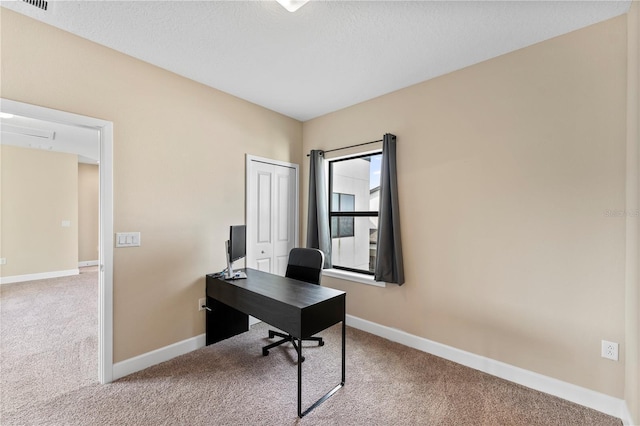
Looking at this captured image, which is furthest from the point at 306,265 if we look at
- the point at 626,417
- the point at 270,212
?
the point at 626,417

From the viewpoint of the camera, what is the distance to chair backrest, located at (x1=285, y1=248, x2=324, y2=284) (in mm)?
2719

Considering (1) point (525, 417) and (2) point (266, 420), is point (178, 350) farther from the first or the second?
(1) point (525, 417)

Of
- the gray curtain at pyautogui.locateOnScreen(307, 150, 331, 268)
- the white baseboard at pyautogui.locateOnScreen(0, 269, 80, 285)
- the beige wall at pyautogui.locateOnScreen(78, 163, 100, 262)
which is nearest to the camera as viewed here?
the gray curtain at pyautogui.locateOnScreen(307, 150, 331, 268)

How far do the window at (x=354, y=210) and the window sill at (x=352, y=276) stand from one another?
0.12 meters

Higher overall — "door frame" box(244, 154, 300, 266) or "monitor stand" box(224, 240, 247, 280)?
"door frame" box(244, 154, 300, 266)

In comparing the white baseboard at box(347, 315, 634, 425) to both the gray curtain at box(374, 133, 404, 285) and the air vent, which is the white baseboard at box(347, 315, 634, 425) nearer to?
the gray curtain at box(374, 133, 404, 285)

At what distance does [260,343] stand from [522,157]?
298 centimetres

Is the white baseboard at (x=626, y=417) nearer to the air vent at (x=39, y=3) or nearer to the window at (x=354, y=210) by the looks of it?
the window at (x=354, y=210)

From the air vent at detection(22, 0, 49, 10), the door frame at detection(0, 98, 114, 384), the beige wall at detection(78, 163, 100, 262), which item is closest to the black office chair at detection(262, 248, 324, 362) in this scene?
the door frame at detection(0, 98, 114, 384)

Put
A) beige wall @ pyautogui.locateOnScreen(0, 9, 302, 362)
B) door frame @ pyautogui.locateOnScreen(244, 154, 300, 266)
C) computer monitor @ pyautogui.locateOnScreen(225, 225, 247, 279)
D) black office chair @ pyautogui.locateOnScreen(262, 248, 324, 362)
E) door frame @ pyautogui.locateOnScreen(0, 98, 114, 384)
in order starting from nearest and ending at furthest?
beige wall @ pyautogui.locateOnScreen(0, 9, 302, 362) < door frame @ pyautogui.locateOnScreen(0, 98, 114, 384) < computer monitor @ pyautogui.locateOnScreen(225, 225, 247, 279) < black office chair @ pyautogui.locateOnScreen(262, 248, 324, 362) < door frame @ pyautogui.locateOnScreen(244, 154, 300, 266)

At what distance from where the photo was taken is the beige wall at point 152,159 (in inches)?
77.2

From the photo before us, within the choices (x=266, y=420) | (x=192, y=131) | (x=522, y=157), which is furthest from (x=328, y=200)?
(x=266, y=420)

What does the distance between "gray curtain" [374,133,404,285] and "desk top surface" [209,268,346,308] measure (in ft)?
2.56

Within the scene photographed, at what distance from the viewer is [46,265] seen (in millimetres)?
5383
